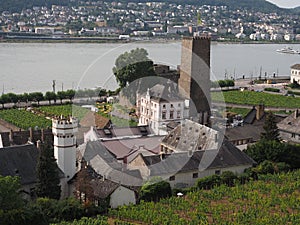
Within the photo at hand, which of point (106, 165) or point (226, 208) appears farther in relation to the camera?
point (106, 165)

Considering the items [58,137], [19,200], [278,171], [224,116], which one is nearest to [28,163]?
[58,137]

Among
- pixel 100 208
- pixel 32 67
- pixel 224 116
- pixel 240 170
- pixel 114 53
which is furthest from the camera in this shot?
pixel 114 53

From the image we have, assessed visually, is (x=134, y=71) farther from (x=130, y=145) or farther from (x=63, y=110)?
(x=130, y=145)

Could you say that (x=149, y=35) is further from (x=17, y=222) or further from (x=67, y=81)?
(x=17, y=222)

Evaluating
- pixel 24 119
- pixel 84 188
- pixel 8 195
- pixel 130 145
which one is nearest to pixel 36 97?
pixel 24 119

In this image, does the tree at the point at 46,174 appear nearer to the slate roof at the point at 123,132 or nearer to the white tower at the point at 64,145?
the white tower at the point at 64,145

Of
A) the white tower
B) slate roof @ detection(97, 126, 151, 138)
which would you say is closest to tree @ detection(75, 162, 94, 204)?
the white tower
